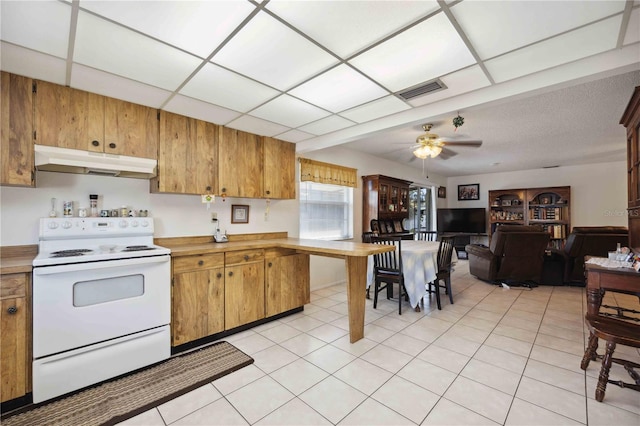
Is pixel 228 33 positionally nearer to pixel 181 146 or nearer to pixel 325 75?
pixel 325 75

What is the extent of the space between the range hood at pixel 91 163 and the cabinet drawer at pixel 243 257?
1.09 m

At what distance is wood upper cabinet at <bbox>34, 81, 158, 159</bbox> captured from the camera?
A: 2.13 meters

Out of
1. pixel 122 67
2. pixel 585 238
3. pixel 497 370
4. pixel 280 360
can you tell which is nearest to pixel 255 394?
pixel 280 360

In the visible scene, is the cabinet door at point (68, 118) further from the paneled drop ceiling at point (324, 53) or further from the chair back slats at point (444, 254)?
the chair back slats at point (444, 254)

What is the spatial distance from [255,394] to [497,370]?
1911mm

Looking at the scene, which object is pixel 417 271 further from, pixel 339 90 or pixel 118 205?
pixel 118 205

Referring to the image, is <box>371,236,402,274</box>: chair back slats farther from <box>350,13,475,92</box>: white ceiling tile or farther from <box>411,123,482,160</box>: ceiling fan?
<box>350,13,475,92</box>: white ceiling tile

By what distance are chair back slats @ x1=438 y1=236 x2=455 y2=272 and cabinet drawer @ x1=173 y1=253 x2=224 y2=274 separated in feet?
9.20

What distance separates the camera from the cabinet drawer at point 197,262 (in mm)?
2523

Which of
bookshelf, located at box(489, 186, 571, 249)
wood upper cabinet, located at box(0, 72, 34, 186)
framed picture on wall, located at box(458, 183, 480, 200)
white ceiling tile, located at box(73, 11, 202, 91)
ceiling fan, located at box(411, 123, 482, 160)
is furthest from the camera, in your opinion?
framed picture on wall, located at box(458, 183, 480, 200)

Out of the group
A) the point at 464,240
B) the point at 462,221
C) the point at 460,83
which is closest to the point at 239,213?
the point at 460,83

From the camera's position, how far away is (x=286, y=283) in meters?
3.35

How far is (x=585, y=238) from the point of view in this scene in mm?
4512

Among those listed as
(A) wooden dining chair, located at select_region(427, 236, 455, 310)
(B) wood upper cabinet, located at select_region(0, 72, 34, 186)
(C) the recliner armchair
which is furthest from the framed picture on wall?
(B) wood upper cabinet, located at select_region(0, 72, 34, 186)
